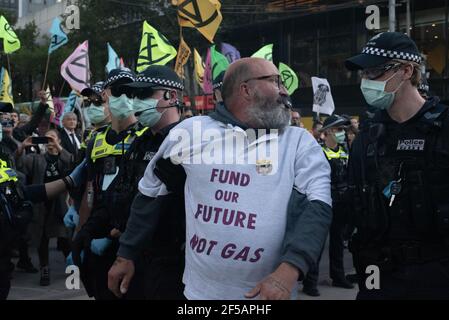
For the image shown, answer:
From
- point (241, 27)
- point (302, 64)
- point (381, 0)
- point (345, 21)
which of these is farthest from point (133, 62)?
point (381, 0)

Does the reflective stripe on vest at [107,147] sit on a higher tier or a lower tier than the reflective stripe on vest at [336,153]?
higher

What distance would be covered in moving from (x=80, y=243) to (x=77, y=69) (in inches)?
367

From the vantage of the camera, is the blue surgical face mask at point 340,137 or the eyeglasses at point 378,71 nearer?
the eyeglasses at point 378,71

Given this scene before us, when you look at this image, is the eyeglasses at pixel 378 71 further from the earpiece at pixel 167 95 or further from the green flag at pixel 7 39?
the green flag at pixel 7 39

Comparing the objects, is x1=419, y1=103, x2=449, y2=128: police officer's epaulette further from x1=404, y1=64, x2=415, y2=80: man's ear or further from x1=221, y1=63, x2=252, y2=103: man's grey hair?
x1=221, y1=63, x2=252, y2=103: man's grey hair

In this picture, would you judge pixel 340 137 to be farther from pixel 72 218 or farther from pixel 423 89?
pixel 72 218

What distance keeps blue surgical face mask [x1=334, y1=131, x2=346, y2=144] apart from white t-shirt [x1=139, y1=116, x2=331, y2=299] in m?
5.41

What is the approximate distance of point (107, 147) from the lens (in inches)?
162

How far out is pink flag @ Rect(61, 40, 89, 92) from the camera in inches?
492

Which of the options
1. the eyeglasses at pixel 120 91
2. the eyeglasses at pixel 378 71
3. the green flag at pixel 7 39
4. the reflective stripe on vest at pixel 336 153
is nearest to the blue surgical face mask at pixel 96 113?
the eyeglasses at pixel 120 91

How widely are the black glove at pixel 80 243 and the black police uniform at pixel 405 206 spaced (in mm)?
1732

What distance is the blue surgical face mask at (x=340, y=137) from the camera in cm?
811

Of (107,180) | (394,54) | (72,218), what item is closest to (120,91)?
(107,180)

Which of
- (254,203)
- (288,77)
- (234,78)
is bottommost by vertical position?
(254,203)
